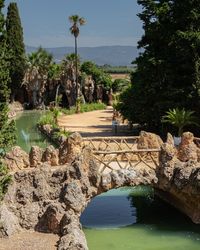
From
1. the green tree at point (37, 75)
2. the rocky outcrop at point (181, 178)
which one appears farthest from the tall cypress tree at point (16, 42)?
the rocky outcrop at point (181, 178)

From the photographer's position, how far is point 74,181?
16.4 metres

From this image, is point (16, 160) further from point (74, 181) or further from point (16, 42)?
point (16, 42)

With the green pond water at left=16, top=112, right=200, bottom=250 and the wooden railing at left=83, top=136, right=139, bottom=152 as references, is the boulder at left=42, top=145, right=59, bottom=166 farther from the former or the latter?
the green pond water at left=16, top=112, right=200, bottom=250

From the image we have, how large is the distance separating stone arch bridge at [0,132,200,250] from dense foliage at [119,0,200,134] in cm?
1117

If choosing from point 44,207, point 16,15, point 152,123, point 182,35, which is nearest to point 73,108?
point 16,15

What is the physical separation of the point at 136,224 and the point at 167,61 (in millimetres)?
15020

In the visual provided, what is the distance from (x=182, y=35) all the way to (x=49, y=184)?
16428 mm

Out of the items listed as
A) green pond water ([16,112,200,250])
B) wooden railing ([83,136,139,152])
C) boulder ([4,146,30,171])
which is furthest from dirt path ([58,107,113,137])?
boulder ([4,146,30,171])

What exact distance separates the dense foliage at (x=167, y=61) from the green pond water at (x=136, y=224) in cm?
901

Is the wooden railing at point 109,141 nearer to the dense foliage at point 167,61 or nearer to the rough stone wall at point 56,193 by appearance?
the rough stone wall at point 56,193

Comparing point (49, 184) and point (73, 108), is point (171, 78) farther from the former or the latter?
point (73, 108)

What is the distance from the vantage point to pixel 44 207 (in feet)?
53.0

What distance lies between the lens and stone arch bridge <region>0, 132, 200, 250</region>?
15539 mm

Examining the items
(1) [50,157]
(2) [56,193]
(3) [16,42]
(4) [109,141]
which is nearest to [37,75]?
(3) [16,42]
